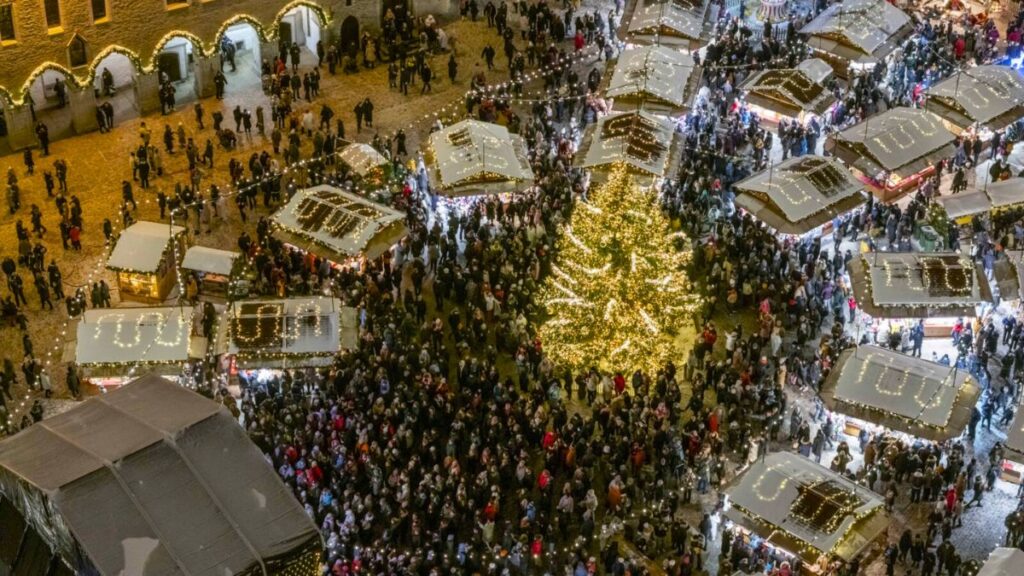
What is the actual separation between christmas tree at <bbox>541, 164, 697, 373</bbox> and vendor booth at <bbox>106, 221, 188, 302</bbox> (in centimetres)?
1171

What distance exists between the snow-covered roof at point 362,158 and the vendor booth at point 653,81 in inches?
345

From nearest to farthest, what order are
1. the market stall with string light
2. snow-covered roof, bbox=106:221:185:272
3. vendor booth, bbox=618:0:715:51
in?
the market stall with string light < snow-covered roof, bbox=106:221:185:272 < vendor booth, bbox=618:0:715:51

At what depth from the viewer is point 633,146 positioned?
4653 cm

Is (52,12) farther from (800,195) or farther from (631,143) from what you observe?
(800,195)

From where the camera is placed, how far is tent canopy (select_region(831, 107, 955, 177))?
47094mm

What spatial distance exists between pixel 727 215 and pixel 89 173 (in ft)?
69.9

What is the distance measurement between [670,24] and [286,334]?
21929 millimetres

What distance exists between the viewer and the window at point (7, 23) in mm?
48031

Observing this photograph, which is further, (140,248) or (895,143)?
(895,143)

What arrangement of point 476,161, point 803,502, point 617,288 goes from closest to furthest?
point 803,502 → point 617,288 → point 476,161

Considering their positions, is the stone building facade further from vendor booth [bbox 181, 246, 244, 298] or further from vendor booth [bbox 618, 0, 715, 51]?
vendor booth [bbox 181, 246, 244, 298]

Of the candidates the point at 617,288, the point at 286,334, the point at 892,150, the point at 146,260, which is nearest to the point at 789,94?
the point at 892,150

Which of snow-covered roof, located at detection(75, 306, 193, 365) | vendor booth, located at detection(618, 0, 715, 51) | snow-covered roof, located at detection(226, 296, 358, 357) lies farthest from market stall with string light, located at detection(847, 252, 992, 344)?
snow-covered roof, located at detection(75, 306, 193, 365)

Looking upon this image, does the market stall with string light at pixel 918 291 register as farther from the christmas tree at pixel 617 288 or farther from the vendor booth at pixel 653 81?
the vendor booth at pixel 653 81
